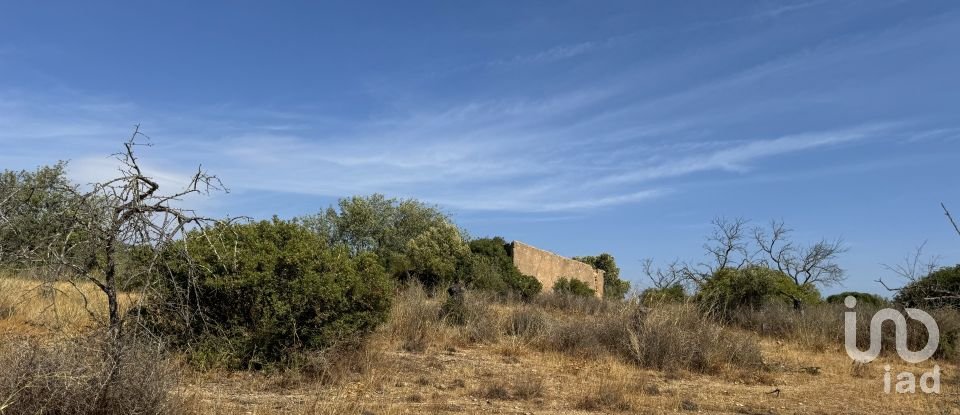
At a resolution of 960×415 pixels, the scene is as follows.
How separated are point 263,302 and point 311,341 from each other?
2.29ft

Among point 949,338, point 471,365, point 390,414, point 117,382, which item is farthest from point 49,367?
point 949,338

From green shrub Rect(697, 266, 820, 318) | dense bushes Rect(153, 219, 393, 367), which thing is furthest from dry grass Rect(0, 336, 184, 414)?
green shrub Rect(697, 266, 820, 318)

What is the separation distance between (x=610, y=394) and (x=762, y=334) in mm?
10031

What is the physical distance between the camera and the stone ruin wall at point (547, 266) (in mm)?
27719

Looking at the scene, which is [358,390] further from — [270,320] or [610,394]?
[610,394]

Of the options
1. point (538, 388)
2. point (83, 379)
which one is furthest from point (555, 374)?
point (83, 379)

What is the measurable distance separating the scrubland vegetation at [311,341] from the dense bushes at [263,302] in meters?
0.02

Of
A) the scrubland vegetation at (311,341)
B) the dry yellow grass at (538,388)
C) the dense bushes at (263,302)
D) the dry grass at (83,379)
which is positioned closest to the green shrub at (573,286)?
the scrubland vegetation at (311,341)

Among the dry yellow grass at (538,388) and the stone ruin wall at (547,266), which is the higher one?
the stone ruin wall at (547,266)

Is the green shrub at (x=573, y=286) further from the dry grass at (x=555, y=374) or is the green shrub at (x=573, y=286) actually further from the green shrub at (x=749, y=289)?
the dry grass at (x=555, y=374)

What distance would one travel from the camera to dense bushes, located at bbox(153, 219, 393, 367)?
301 inches

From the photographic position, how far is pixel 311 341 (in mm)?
7852

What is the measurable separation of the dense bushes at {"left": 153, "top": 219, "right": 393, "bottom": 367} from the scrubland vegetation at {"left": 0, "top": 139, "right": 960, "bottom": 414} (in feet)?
0.07

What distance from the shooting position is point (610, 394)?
7.21m
